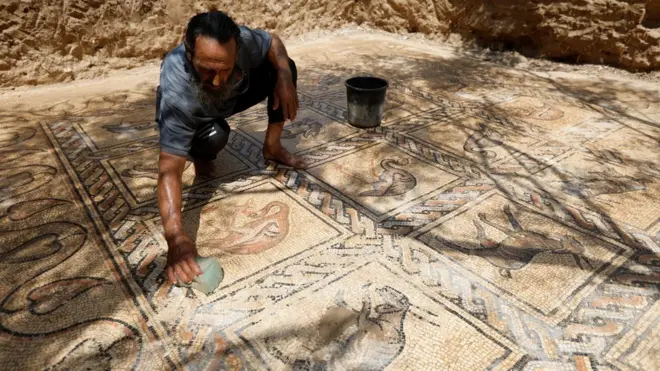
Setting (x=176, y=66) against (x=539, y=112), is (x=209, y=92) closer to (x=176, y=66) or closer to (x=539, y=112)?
(x=176, y=66)

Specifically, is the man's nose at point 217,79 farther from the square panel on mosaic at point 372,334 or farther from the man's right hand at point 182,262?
the square panel on mosaic at point 372,334

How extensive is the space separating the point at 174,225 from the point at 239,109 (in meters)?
0.90

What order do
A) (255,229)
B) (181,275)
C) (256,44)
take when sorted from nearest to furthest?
(181,275) → (255,229) → (256,44)

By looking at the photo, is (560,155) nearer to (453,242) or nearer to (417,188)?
(417,188)

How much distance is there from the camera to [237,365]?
4.30 ft

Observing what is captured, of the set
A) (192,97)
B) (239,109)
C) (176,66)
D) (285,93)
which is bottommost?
(239,109)

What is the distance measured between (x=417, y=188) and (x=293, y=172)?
688mm

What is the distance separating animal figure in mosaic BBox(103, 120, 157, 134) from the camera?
2.86 m

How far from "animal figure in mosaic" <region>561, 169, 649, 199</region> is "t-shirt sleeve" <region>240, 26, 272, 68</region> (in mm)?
1703

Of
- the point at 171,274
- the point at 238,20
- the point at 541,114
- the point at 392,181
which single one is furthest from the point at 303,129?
the point at 238,20

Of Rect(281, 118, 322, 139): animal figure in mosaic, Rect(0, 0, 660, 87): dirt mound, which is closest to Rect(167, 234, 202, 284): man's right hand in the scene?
Rect(281, 118, 322, 139): animal figure in mosaic

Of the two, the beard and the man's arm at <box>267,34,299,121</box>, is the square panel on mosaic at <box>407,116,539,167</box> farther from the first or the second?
the beard

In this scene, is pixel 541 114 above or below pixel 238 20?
below

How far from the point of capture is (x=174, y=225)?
1.57m
